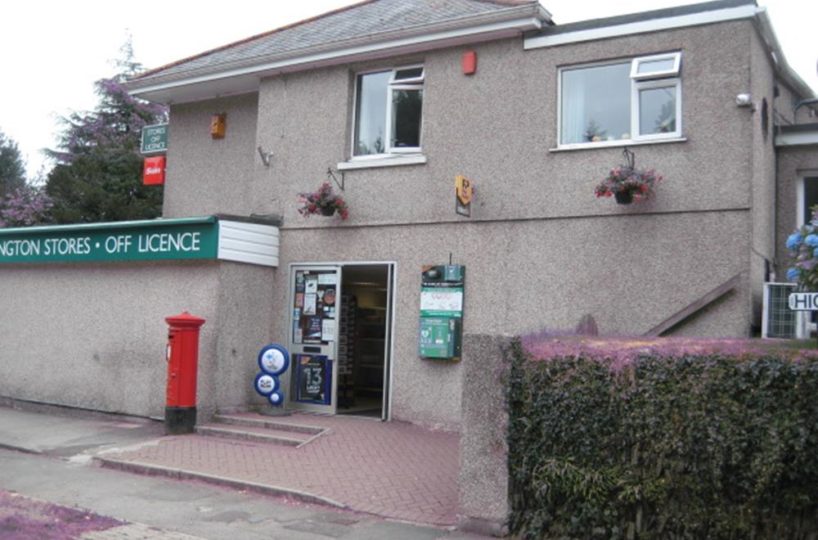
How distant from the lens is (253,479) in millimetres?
8547

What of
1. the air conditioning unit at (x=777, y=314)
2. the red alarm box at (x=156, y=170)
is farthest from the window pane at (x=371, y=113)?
the air conditioning unit at (x=777, y=314)

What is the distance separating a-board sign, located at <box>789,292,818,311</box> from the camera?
5750 mm

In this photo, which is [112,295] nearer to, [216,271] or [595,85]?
[216,271]

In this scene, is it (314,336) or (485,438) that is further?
(314,336)

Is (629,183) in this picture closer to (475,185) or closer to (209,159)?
(475,185)

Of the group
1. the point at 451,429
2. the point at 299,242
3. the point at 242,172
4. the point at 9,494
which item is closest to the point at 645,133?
the point at 451,429

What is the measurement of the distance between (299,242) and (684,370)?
795 centimetres

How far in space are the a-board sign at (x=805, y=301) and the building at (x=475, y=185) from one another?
3.29 meters

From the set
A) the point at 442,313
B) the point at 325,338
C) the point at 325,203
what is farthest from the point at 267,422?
the point at 325,203

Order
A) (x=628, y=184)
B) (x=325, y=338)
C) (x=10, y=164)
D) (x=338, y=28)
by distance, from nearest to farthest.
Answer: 1. (x=628, y=184)
2. (x=325, y=338)
3. (x=338, y=28)
4. (x=10, y=164)

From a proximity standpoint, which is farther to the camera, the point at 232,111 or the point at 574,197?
the point at 232,111

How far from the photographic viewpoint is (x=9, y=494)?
811 centimetres

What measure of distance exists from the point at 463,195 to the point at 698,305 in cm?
335

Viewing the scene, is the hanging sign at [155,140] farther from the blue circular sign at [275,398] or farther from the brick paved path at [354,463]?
the brick paved path at [354,463]
